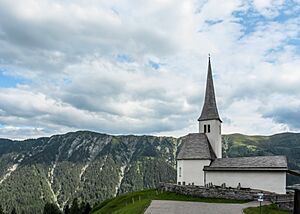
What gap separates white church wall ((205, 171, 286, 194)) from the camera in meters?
45.0

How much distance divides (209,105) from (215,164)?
1194cm

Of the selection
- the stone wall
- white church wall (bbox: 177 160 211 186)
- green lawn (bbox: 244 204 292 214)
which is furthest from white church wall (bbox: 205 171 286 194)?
green lawn (bbox: 244 204 292 214)

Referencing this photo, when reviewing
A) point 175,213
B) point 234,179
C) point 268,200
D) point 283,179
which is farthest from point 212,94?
point 175,213

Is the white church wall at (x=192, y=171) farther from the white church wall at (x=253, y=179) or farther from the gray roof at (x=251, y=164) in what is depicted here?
the white church wall at (x=253, y=179)

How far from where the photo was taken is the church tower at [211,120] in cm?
5953

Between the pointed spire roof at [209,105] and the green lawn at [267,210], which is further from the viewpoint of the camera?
the pointed spire roof at [209,105]

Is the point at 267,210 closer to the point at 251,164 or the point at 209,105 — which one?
the point at 251,164

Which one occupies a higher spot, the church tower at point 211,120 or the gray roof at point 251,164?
the church tower at point 211,120

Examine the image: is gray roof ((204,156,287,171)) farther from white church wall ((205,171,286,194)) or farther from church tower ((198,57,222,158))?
church tower ((198,57,222,158))

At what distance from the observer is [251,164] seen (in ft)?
159

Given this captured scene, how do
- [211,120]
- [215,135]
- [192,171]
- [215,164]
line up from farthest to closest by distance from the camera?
[211,120]
[215,135]
[192,171]
[215,164]

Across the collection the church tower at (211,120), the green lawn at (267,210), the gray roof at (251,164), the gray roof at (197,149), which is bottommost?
the green lawn at (267,210)

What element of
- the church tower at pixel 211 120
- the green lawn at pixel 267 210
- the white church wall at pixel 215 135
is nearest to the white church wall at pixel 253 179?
the white church wall at pixel 215 135

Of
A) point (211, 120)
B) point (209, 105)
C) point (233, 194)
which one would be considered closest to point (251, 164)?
point (233, 194)
